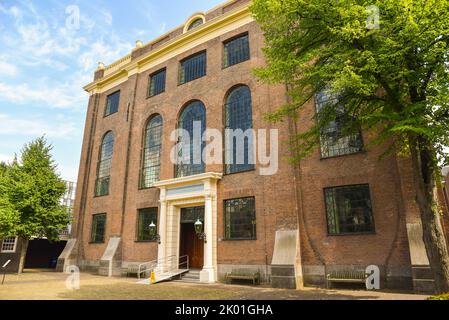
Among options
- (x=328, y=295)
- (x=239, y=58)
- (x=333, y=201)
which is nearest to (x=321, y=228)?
(x=333, y=201)

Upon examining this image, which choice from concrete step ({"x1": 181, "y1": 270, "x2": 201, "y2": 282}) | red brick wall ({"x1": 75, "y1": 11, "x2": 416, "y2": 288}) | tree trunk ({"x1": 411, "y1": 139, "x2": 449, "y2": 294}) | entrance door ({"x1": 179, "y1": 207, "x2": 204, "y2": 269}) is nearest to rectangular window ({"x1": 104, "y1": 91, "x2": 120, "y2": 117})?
red brick wall ({"x1": 75, "y1": 11, "x2": 416, "y2": 288})

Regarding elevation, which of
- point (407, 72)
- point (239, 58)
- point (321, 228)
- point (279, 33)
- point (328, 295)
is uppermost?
point (239, 58)

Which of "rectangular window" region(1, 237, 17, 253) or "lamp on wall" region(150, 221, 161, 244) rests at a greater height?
"lamp on wall" region(150, 221, 161, 244)

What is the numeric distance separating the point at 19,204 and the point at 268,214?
58.4ft

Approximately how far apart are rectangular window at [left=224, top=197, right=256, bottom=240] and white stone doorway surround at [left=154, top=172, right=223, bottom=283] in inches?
30.4

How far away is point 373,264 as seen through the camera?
12070mm

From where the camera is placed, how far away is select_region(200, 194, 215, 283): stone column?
15.4 meters

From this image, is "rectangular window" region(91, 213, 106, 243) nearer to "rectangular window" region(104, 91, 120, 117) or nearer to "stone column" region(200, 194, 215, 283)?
"rectangular window" region(104, 91, 120, 117)

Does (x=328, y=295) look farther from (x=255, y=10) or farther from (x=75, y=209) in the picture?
(x=75, y=209)

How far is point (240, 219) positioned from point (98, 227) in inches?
515

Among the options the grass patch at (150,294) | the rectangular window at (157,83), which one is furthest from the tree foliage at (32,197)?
the grass patch at (150,294)

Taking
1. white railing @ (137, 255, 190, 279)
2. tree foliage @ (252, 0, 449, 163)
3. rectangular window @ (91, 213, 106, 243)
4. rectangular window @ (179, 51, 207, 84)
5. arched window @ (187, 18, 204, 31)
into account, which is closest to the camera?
tree foliage @ (252, 0, 449, 163)

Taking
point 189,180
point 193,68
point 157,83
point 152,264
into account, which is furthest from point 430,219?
point 157,83

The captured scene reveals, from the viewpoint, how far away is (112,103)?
86.8 feet
